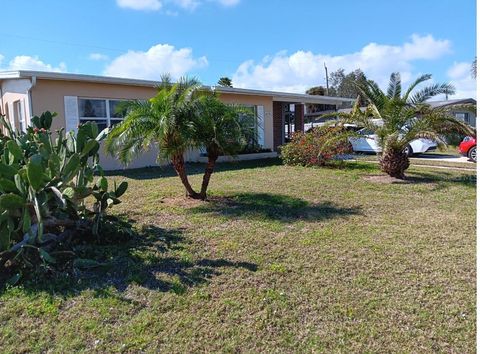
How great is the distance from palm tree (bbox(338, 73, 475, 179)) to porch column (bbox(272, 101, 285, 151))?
1022cm

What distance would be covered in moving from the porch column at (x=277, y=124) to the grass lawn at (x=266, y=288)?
1449cm

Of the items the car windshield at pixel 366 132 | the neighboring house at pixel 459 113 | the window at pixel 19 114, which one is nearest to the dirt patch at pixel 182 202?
the car windshield at pixel 366 132

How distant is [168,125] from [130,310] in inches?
161

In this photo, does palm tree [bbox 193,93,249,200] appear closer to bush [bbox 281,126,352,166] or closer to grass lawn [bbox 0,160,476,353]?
grass lawn [bbox 0,160,476,353]

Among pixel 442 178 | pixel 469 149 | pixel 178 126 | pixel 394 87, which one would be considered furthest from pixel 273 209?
pixel 469 149

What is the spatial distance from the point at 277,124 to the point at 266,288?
18.1 meters

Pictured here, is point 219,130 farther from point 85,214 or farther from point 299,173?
point 299,173

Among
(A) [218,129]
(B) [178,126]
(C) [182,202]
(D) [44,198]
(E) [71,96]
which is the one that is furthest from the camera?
(E) [71,96]

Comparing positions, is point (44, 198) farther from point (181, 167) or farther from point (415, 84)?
point (415, 84)

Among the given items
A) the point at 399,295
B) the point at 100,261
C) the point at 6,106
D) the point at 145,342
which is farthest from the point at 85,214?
the point at 6,106

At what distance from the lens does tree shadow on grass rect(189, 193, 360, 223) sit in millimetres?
6848

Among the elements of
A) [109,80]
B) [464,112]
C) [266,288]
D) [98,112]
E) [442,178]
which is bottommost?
[266,288]

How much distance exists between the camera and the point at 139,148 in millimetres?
7441

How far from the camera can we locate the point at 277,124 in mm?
21531
